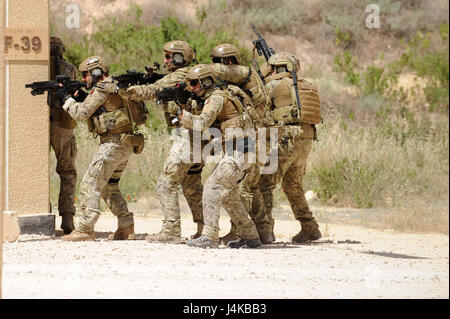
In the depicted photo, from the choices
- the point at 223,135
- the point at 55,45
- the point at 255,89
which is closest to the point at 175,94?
the point at 223,135

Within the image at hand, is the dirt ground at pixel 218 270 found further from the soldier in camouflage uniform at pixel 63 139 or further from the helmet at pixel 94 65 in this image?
the helmet at pixel 94 65

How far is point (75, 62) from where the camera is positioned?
19.5 m

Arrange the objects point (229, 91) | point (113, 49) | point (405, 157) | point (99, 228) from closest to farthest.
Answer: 1. point (229, 91)
2. point (99, 228)
3. point (405, 157)
4. point (113, 49)

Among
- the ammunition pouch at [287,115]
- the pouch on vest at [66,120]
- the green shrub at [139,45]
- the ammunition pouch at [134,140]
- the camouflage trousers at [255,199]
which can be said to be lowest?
the camouflage trousers at [255,199]

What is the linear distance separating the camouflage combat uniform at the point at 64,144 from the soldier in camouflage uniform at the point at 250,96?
194cm

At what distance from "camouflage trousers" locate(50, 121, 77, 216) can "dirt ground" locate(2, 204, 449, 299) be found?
0.65 m

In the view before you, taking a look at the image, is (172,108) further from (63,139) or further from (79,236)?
(63,139)

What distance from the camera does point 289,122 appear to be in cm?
953

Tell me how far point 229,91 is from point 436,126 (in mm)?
9268

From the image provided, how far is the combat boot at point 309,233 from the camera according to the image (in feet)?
32.8

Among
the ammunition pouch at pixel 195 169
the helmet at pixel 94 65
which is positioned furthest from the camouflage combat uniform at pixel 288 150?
the helmet at pixel 94 65

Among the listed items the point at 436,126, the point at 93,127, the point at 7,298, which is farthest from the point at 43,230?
the point at 436,126

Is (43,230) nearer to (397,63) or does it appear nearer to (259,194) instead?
(259,194)

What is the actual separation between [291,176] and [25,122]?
3.06 m
